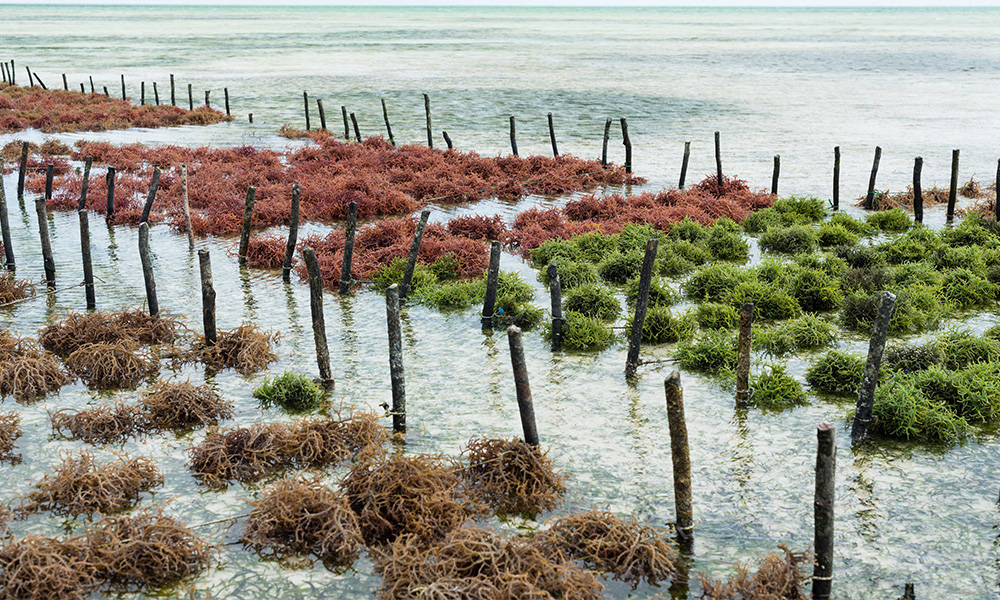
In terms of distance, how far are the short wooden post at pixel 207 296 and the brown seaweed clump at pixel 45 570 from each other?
16.3 ft

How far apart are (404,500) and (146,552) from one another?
95.3 inches

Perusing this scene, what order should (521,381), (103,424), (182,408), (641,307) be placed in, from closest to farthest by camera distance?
1. (521,381)
2. (103,424)
3. (182,408)
4. (641,307)

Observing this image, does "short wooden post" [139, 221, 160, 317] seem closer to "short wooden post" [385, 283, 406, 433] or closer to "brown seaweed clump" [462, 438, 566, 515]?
"short wooden post" [385, 283, 406, 433]

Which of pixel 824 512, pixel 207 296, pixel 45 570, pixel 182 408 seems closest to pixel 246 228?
pixel 207 296

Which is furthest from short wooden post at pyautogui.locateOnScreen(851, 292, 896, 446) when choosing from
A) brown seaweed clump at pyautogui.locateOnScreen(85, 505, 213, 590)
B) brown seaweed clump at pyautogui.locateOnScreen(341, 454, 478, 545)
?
brown seaweed clump at pyautogui.locateOnScreen(85, 505, 213, 590)

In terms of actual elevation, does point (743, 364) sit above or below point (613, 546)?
above

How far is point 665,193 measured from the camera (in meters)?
22.6

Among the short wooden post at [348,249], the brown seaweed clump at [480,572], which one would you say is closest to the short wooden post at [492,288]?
the short wooden post at [348,249]

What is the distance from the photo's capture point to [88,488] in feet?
28.0

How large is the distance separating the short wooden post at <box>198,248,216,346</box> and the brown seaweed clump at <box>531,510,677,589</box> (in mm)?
6608

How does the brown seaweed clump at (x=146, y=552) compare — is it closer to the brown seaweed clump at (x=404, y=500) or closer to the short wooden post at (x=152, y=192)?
the brown seaweed clump at (x=404, y=500)

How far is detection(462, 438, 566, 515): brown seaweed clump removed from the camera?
28.2ft

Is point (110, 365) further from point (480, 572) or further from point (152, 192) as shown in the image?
point (152, 192)

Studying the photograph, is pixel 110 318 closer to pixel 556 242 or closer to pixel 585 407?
pixel 585 407
